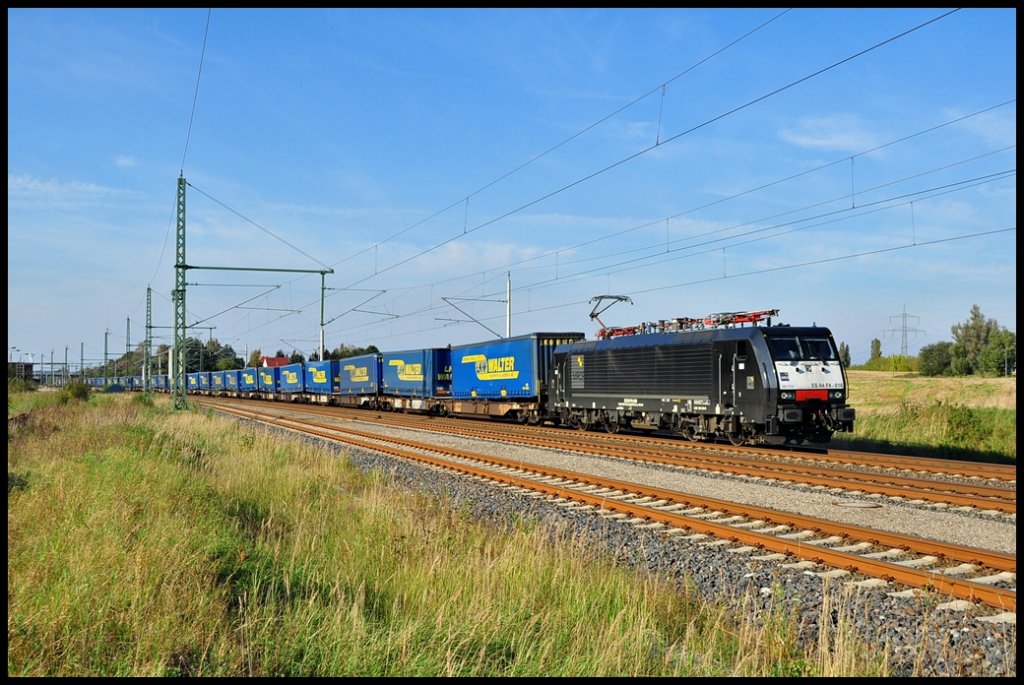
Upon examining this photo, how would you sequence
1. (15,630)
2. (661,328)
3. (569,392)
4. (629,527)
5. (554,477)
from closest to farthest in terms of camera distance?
(15,630), (629,527), (554,477), (661,328), (569,392)

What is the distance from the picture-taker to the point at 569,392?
30.4 meters

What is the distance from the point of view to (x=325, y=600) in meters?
6.97

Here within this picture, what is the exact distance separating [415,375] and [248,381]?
38.4 m

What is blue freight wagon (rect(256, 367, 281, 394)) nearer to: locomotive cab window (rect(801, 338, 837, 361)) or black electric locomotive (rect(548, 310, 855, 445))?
black electric locomotive (rect(548, 310, 855, 445))

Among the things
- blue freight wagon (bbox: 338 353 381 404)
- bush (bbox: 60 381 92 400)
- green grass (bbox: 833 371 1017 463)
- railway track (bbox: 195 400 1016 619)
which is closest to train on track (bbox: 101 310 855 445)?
green grass (bbox: 833 371 1017 463)

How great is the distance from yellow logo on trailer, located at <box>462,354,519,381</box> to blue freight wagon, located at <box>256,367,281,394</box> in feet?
116

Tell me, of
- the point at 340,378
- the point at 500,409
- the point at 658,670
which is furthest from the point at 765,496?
the point at 340,378

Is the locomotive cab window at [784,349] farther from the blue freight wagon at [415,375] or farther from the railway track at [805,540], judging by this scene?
the blue freight wagon at [415,375]

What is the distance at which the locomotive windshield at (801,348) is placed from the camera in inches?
815

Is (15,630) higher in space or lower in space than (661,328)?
lower

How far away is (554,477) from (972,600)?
971 cm

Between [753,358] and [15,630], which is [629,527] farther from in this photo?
[753,358]

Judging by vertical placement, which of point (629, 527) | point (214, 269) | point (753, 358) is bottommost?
point (629, 527)

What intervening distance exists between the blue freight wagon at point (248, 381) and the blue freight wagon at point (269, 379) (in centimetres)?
117
